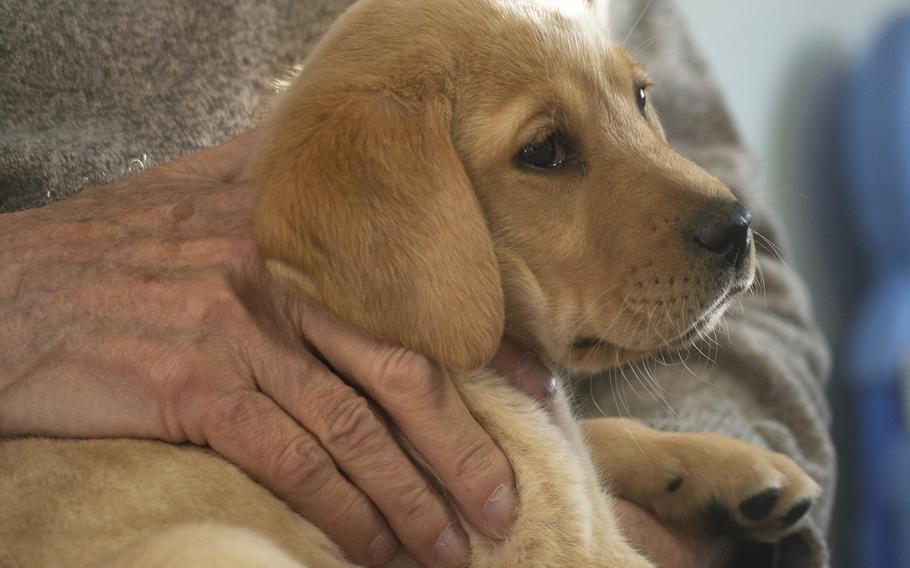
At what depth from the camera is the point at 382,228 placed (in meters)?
1.36

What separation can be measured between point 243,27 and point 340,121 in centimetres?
87

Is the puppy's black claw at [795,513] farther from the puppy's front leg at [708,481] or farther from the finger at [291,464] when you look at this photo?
the finger at [291,464]

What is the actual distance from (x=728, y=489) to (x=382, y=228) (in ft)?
2.81

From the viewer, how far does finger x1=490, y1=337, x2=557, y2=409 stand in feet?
5.09

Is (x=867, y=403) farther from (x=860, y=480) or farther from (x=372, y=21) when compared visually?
(x=372, y=21)

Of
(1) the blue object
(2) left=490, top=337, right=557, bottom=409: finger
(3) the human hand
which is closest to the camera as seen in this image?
(2) left=490, top=337, right=557, bottom=409: finger

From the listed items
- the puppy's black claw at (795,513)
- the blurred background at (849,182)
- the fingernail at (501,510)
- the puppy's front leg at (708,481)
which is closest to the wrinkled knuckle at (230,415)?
the fingernail at (501,510)

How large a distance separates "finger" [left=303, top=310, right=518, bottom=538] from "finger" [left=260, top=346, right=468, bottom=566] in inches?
1.3

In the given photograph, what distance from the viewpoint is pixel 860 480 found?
4012 millimetres

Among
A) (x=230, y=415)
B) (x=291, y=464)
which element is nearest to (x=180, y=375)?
(x=230, y=415)

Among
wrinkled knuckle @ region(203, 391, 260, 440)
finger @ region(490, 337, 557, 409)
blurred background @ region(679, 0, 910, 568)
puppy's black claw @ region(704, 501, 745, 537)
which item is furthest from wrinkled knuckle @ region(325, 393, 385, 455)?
blurred background @ region(679, 0, 910, 568)

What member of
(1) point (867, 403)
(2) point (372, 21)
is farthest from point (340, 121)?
(1) point (867, 403)

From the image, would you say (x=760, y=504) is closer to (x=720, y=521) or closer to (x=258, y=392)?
(x=720, y=521)

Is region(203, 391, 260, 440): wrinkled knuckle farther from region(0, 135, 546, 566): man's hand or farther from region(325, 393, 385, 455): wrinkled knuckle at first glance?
region(325, 393, 385, 455): wrinkled knuckle
